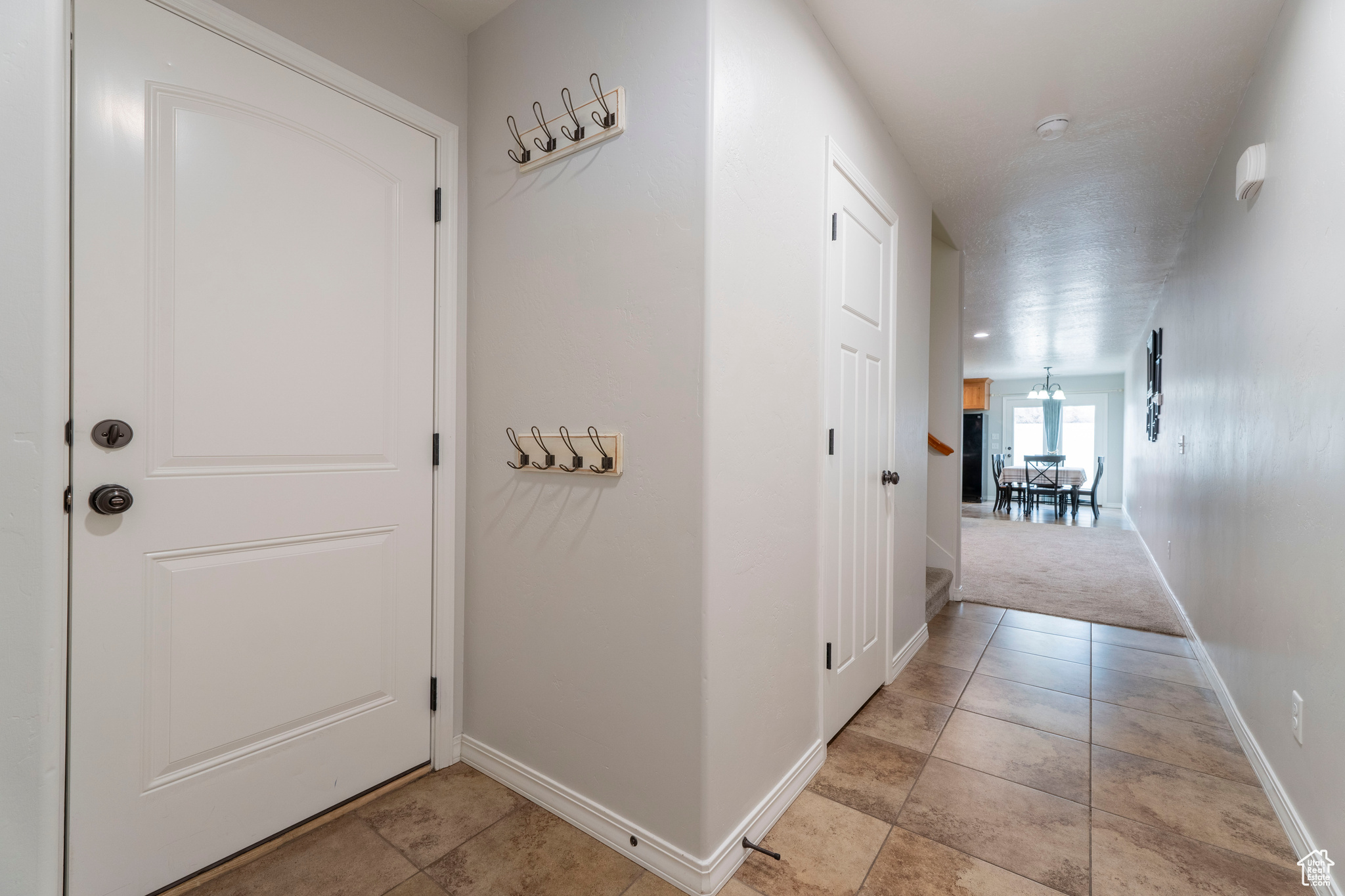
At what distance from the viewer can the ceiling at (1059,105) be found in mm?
1886

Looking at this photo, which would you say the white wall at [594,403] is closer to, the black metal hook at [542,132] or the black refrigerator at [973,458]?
the black metal hook at [542,132]

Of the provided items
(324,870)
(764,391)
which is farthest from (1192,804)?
(324,870)

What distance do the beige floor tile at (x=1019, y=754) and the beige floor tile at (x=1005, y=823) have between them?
0.18ft

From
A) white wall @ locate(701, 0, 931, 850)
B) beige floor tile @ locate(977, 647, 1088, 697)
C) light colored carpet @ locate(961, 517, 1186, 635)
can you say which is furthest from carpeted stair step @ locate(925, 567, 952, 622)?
white wall @ locate(701, 0, 931, 850)

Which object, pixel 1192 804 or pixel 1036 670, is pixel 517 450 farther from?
pixel 1036 670

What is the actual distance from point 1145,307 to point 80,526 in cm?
705

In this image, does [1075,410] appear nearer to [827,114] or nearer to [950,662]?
[950,662]

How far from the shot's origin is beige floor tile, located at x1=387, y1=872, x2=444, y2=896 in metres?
1.38

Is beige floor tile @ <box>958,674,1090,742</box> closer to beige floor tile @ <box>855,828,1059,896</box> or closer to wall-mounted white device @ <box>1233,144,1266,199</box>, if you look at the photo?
beige floor tile @ <box>855,828,1059,896</box>

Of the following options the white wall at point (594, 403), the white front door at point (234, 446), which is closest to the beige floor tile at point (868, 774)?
the white wall at point (594, 403)

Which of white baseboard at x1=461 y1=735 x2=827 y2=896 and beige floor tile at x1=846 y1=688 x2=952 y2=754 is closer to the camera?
white baseboard at x1=461 y1=735 x2=827 y2=896

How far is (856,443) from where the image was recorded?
2.22 metres

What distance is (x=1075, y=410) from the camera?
36.8 ft

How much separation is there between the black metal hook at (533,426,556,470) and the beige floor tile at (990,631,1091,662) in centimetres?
267
